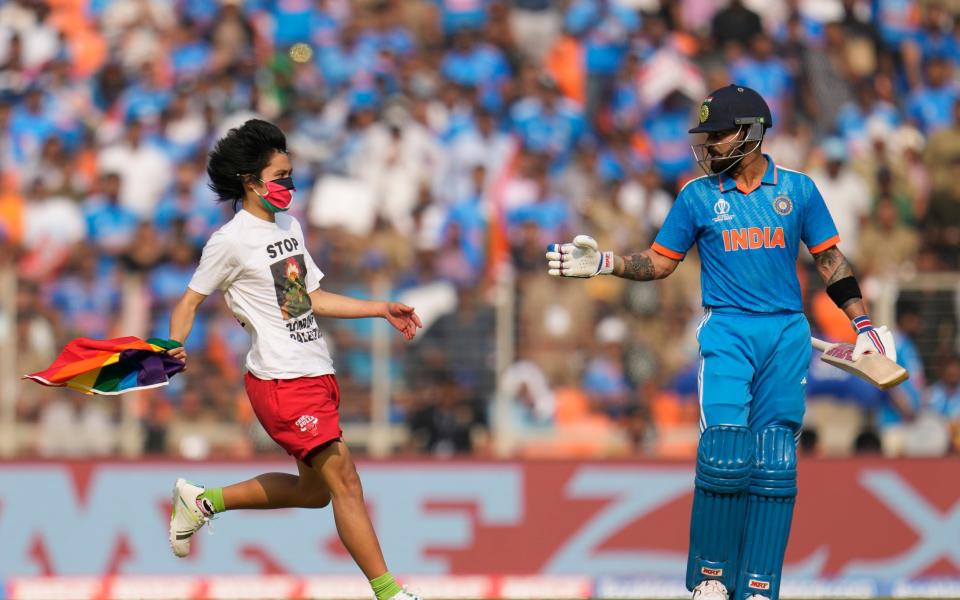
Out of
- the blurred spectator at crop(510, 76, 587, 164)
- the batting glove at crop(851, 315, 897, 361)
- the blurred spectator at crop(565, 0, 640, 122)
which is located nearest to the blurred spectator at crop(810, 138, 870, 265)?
the blurred spectator at crop(510, 76, 587, 164)

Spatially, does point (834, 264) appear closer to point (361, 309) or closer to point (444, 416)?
point (361, 309)

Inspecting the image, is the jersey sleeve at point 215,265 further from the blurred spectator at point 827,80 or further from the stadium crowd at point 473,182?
the blurred spectator at point 827,80

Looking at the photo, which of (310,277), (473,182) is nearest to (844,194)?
(473,182)

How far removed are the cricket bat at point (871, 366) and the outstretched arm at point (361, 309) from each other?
2.05m

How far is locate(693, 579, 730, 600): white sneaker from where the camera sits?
780cm

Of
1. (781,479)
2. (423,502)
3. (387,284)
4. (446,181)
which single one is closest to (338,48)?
(446,181)

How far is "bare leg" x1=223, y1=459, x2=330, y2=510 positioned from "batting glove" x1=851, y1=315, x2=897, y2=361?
286cm

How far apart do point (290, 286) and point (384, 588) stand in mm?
1621

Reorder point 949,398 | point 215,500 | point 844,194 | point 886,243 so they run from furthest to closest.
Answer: point 844,194 < point 886,243 < point 949,398 < point 215,500

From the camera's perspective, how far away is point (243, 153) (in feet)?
27.7

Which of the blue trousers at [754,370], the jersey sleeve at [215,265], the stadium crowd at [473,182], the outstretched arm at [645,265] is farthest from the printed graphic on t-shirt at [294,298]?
the stadium crowd at [473,182]

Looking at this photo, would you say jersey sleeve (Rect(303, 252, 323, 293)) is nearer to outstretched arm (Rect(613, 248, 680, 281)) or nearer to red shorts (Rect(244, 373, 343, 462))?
red shorts (Rect(244, 373, 343, 462))

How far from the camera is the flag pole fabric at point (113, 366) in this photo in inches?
325

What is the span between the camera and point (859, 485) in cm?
1379
